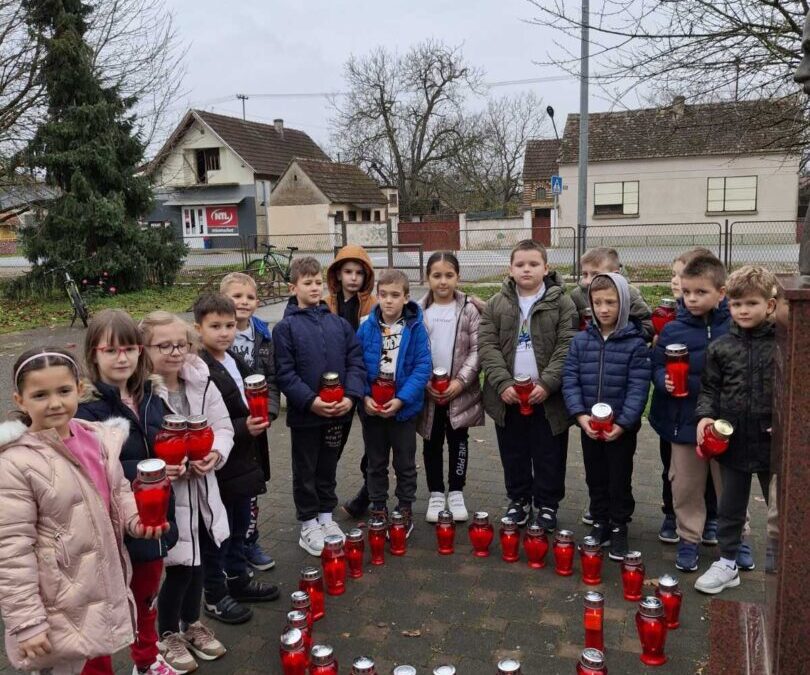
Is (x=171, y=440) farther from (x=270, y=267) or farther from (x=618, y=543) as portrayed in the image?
(x=270, y=267)

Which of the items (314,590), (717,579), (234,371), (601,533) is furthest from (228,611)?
(717,579)

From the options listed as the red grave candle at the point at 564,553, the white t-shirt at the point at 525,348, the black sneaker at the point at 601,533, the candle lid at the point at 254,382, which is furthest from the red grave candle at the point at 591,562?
the candle lid at the point at 254,382

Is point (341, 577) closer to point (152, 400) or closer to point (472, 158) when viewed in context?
point (152, 400)

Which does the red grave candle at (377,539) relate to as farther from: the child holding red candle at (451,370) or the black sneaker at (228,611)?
the black sneaker at (228,611)

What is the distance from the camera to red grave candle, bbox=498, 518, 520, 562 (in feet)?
13.1

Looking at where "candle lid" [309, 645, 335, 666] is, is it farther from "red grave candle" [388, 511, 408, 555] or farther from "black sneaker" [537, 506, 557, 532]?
"black sneaker" [537, 506, 557, 532]

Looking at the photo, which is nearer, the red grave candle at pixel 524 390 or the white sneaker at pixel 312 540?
the red grave candle at pixel 524 390

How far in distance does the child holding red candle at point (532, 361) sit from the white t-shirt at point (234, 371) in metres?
1.51

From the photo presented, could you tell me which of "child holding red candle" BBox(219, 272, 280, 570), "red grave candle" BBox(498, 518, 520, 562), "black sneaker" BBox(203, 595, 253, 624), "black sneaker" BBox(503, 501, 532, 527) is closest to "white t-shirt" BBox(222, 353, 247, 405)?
"child holding red candle" BBox(219, 272, 280, 570)

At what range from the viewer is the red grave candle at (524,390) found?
403 cm

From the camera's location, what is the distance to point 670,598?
10.6ft

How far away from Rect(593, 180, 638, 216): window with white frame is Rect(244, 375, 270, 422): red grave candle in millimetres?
32075

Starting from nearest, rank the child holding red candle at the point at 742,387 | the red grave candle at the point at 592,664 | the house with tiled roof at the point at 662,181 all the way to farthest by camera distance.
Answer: the red grave candle at the point at 592,664
the child holding red candle at the point at 742,387
the house with tiled roof at the point at 662,181

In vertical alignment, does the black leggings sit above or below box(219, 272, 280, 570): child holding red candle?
below
